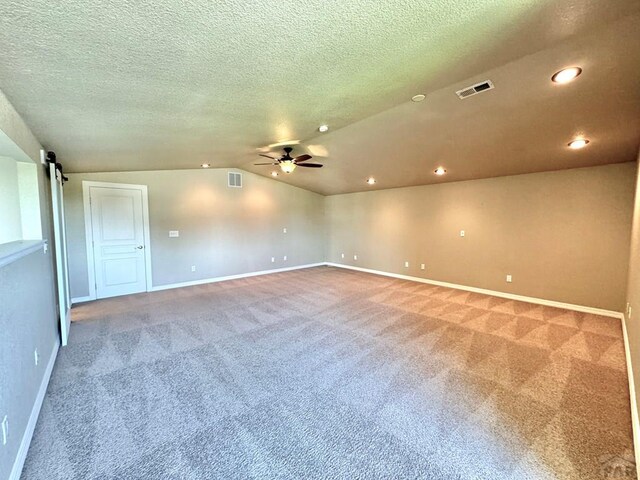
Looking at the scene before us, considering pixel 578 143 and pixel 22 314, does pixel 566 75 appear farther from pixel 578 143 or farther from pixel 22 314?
pixel 22 314

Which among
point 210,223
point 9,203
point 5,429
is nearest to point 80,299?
point 210,223

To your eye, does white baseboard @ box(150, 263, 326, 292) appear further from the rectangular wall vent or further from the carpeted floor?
the rectangular wall vent

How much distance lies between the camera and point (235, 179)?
707 centimetres

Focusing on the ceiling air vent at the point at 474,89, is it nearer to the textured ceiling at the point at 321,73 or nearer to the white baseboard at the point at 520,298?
the textured ceiling at the point at 321,73

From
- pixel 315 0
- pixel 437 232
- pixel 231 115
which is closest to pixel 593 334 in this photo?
pixel 437 232

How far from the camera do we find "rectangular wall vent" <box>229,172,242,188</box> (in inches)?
276

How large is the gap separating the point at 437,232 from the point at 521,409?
452cm

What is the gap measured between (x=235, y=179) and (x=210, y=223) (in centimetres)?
130

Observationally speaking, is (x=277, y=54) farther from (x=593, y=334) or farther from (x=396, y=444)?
(x=593, y=334)

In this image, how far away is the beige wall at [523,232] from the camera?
430 centimetres

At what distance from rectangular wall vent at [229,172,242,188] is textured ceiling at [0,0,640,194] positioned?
9.09 feet

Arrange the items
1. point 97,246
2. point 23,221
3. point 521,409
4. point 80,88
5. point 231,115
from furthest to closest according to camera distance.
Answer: point 97,246 → point 231,115 → point 23,221 → point 521,409 → point 80,88

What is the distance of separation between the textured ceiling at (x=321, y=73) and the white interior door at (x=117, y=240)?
5.65ft

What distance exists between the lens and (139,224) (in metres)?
5.83
